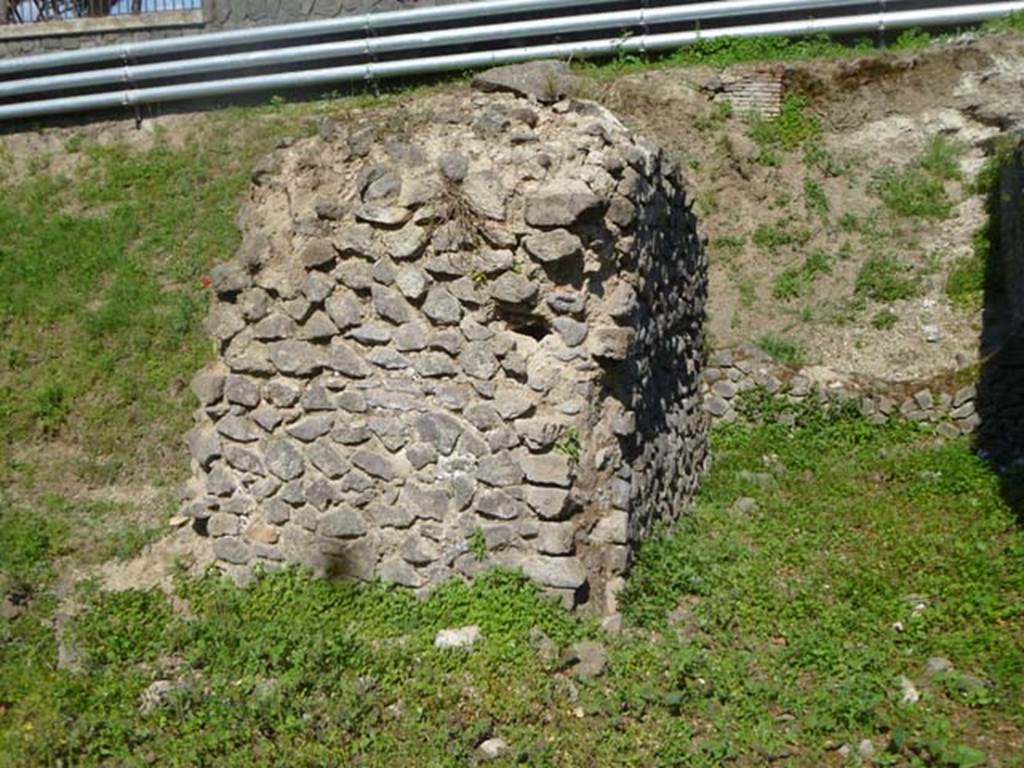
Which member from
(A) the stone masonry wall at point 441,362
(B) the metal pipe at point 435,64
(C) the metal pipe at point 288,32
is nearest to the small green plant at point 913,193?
(B) the metal pipe at point 435,64

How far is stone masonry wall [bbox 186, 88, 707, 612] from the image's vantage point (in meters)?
5.36

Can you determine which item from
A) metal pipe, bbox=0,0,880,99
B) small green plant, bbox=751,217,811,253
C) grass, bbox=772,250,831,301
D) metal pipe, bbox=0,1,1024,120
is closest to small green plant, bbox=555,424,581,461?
grass, bbox=772,250,831,301

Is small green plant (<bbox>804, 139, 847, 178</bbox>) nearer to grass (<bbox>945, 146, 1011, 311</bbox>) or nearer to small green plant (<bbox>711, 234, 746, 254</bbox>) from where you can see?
small green plant (<bbox>711, 234, 746, 254</bbox>)

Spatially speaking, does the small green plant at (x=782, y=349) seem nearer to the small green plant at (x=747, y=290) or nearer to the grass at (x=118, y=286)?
the small green plant at (x=747, y=290)

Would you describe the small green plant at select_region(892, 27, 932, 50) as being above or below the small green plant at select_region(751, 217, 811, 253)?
above

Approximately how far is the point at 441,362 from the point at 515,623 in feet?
4.51

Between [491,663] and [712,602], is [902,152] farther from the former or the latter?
[491,663]

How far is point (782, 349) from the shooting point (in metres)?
9.40

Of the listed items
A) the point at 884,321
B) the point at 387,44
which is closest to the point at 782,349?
the point at 884,321

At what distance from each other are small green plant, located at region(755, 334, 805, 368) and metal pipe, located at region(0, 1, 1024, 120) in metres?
3.89

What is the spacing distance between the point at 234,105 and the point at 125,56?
1286 millimetres

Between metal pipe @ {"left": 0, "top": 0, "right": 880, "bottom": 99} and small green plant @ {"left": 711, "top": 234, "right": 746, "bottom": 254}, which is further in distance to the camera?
metal pipe @ {"left": 0, "top": 0, "right": 880, "bottom": 99}

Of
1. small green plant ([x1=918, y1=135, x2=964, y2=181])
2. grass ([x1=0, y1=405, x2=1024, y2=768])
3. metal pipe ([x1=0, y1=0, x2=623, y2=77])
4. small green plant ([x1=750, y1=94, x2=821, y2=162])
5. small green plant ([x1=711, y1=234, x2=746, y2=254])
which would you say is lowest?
grass ([x1=0, y1=405, x2=1024, y2=768])

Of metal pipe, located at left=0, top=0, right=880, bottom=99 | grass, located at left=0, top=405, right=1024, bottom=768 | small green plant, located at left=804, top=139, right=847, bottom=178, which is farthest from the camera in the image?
metal pipe, located at left=0, top=0, right=880, bottom=99
